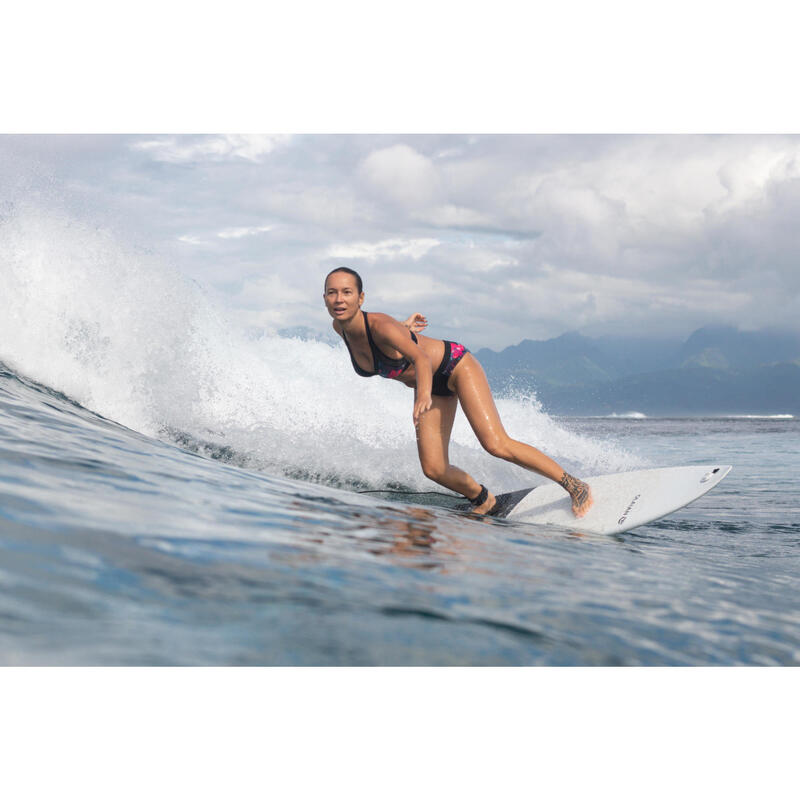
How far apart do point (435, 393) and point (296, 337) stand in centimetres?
856

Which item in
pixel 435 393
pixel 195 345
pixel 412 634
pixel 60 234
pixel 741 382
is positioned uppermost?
pixel 741 382

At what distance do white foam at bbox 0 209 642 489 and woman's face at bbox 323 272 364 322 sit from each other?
259 centimetres

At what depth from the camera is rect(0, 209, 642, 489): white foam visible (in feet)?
23.3

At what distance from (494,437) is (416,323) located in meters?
0.98

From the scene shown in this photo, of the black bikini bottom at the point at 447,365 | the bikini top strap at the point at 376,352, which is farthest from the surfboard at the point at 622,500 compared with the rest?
the bikini top strap at the point at 376,352

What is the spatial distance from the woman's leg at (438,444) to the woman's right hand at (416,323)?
1.69ft

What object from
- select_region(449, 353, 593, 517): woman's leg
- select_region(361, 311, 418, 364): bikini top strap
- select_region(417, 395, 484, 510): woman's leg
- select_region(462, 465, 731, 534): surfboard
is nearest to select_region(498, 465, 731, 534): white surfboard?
select_region(462, 465, 731, 534): surfboard

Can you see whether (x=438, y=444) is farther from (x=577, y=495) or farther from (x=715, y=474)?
(x=715, y=474)

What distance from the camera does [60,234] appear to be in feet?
28.1

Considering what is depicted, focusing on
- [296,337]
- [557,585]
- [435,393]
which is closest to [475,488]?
[435,393]

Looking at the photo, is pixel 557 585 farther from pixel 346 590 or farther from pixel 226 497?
pixel 226 497

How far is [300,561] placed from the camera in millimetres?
2512

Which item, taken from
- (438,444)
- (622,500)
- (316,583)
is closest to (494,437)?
(438,444)

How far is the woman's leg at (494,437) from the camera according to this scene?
185 inches
